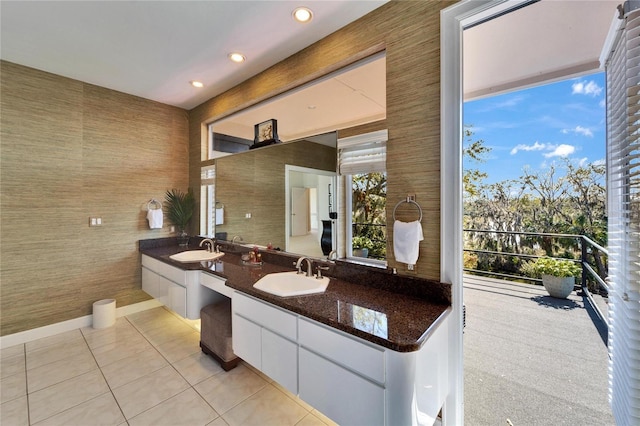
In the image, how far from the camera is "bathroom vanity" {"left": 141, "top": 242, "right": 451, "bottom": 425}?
3.40 ft

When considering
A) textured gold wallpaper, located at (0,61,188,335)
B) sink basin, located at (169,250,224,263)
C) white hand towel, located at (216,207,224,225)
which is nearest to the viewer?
textured gold wallpaper, located at (0,61,188,335)

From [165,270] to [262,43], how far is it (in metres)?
2.37

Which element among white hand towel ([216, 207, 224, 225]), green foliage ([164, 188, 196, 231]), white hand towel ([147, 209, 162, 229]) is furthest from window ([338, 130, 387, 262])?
white hand towel ([147, 209, 162, 229])

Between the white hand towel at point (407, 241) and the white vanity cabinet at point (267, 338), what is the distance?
0.72 m

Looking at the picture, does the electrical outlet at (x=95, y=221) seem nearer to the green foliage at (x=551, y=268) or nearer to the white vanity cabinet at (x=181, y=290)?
the white vanity cabinet at (x=181, y=290)

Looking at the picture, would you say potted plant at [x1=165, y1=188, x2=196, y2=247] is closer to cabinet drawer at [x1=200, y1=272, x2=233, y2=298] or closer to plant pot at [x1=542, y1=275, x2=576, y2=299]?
cabinet drawer at [x1=200, y1=272, x2=233, y2=298]

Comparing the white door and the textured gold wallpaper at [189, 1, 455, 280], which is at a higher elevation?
the textured gold wallpaper at [189, 1, 455, 280]

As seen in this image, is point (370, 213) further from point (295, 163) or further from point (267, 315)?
point (267, 315)

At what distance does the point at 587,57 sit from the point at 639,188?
5.11 ft

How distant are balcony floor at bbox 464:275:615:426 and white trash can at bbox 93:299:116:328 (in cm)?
351

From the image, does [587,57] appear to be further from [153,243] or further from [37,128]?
[37,128]

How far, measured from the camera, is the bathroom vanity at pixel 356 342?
3.40 ft

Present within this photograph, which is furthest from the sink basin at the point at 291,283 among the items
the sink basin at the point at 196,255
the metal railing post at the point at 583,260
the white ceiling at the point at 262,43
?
the metal railing post at the point at 583,260

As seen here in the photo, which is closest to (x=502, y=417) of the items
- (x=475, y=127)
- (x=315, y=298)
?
(x=315, y=298)
